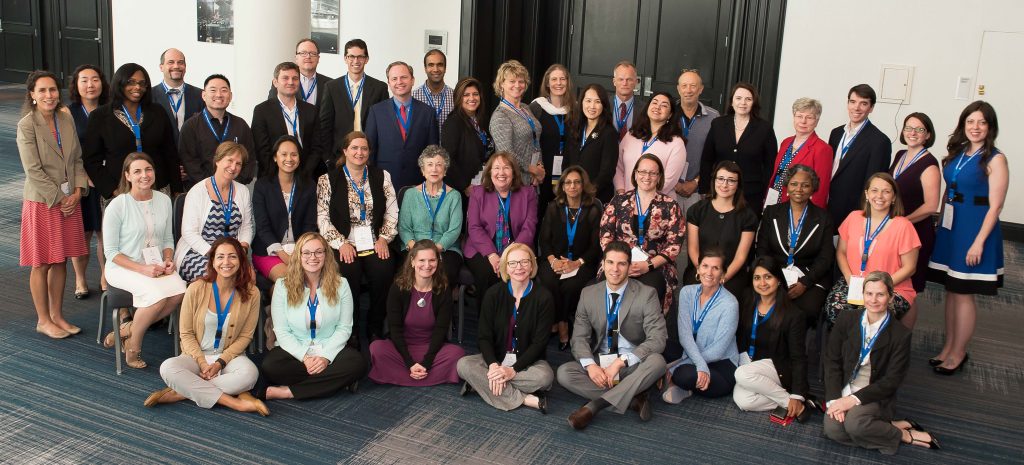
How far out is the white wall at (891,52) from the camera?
297 inches

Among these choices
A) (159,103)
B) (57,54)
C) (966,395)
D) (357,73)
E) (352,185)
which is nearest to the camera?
(966,395)

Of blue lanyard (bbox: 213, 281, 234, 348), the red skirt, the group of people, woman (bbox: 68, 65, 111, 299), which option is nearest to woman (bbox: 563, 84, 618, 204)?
the group of people

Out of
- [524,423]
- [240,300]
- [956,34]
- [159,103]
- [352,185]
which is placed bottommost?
[524,423]

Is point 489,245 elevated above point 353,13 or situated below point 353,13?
below

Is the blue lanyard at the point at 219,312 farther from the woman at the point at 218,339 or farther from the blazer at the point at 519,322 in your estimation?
the blazer at the point at 519,322

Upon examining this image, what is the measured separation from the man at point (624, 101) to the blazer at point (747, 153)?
539 millimetres

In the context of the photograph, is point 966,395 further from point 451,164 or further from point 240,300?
point 240,300

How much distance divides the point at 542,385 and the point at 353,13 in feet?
19.9

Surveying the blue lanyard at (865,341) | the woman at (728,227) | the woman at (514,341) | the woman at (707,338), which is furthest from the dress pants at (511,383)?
the blue lanyard at (865,341)

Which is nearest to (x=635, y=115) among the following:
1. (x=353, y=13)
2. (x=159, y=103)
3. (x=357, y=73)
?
(x=357, y=73)

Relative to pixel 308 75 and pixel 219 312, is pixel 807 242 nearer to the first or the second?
pixel 219 312

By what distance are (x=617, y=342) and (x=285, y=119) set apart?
254 centimetres

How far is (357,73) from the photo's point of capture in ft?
20.1

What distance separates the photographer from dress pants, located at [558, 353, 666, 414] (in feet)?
14.2
